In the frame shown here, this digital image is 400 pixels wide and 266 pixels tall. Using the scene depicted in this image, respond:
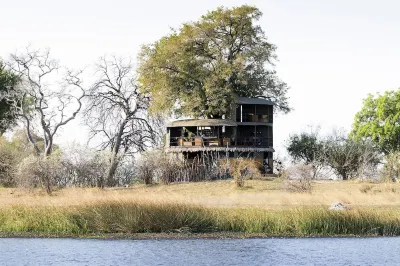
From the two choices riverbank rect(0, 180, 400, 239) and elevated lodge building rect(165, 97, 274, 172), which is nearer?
riverbank rect(0, 180, 400, 239)

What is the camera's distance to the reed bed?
98.5 feet

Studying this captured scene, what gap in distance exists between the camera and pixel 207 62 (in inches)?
2547

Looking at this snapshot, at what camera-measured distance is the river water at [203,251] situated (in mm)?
25062

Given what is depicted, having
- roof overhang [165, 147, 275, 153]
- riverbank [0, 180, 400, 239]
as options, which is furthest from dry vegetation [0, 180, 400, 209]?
roof overhang [165, 147, 275, 153]

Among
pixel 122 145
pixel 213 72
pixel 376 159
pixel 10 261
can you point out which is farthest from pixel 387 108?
pixel 10 261

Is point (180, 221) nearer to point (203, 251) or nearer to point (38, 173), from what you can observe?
point (203, 251)

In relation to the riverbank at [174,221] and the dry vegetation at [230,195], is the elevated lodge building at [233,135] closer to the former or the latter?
the dry vegetation at [230,195]

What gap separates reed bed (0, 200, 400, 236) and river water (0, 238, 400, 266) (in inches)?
45.4

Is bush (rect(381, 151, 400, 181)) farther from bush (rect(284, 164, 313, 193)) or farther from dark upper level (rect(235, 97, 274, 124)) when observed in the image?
bush (rect(284, 164, 313, 193))

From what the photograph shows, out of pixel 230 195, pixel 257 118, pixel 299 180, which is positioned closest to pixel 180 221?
pixel 230 195

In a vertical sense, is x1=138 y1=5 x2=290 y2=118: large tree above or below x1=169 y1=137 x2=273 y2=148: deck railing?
above

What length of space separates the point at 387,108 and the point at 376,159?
6.73 m

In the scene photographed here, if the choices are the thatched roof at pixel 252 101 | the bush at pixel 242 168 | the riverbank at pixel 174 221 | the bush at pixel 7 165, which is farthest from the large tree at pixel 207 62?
the riverbank at pixel 174 221

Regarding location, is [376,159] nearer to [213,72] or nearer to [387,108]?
[387,108]
